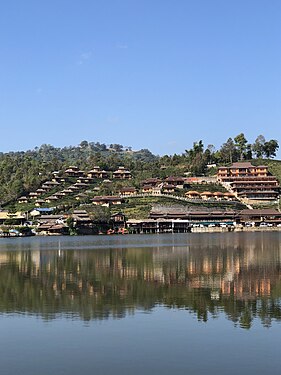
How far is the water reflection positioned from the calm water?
0.15 feet

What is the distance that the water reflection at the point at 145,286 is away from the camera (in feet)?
75.2

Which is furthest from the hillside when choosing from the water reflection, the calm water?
the calm water

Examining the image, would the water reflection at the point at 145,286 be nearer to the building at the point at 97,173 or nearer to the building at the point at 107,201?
the building at the point at 107,201

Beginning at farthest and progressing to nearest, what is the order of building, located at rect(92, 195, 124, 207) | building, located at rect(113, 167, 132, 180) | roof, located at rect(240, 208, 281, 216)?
building, located at rect(113, 167, 132, 180)
building, located at rect(92, 195, 124, 207)
roof, located at rect(240, 208, 281, 216)

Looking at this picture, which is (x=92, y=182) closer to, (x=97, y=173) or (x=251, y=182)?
(x=97, y=173)

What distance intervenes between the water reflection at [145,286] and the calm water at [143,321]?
0.05 m

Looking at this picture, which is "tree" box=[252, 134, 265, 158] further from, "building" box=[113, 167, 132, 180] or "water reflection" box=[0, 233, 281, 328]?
"water reflection" box=[0, 233, 281, 328]

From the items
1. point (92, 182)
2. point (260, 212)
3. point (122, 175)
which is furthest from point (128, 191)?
point (260, 212)

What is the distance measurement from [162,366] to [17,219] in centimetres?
9710

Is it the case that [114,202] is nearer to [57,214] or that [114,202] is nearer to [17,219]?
[57,214]

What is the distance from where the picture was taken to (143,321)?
20844 mm

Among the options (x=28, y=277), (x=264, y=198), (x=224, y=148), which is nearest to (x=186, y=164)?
(x=224, y=148)

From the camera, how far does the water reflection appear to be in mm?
22906

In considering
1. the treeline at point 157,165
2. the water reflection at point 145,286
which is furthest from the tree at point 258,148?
the water reflection at point 145,286
